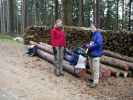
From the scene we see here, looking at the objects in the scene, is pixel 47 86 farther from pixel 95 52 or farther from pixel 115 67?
pixel 115 67

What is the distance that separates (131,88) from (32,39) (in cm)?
1026

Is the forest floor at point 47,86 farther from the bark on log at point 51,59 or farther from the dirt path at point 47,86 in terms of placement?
the bark on log at point 51,59

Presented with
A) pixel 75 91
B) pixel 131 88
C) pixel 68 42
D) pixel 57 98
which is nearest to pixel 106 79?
pixel 131 88

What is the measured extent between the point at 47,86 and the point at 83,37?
7.72 m

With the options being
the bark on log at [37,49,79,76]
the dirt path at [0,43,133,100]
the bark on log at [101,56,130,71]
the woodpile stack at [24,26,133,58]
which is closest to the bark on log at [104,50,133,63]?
the bark on log at [101,56,130,71]

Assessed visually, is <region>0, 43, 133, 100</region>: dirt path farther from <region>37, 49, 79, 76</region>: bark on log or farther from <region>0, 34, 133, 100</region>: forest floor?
<region>37, 49, 79, 76</region>: bark on log

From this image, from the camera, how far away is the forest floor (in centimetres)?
1131

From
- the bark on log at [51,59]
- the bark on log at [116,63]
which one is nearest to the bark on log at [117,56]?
the bark on log at [116,63]

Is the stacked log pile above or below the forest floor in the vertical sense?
above

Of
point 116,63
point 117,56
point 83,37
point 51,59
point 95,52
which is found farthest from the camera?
point 83,37

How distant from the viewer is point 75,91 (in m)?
11.9

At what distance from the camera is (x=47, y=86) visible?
1238 centimetres

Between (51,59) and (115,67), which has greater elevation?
(51,59)

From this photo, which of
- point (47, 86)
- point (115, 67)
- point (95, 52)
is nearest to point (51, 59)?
point (115, 67)
